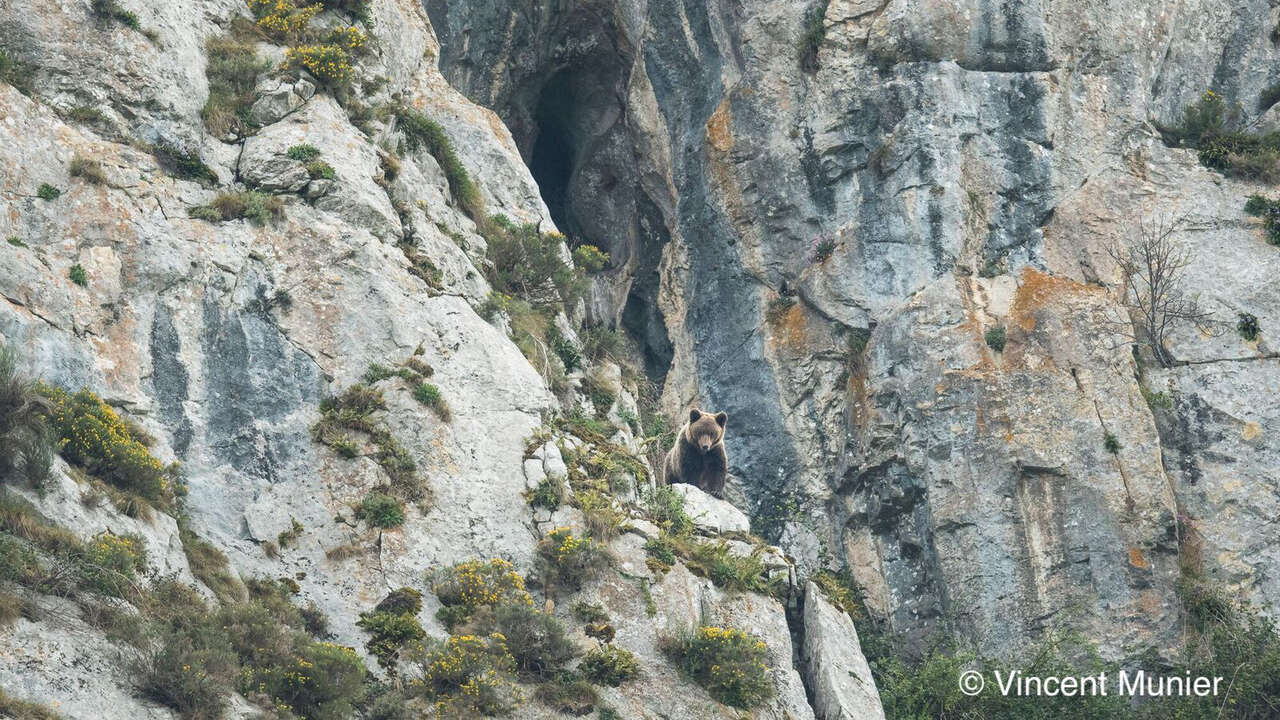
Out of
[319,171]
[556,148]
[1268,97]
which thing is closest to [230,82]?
[319,171]

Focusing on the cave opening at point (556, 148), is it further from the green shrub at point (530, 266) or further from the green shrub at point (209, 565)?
the green shrub at point (209, 565)

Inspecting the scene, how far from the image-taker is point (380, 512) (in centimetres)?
1753

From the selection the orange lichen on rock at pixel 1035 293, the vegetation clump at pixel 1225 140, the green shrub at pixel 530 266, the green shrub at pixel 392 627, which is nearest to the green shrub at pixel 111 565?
the green shrub at pixel 392 627

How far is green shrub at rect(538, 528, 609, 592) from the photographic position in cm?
1777

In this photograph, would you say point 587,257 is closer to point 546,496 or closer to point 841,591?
point 546,496

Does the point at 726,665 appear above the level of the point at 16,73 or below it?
below

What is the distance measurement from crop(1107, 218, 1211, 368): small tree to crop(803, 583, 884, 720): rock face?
926cm

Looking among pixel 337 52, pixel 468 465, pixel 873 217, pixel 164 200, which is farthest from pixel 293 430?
pixel 873 217

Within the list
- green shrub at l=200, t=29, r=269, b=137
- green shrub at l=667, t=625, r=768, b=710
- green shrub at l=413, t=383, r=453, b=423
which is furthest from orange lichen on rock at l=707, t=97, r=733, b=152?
green shrub at l=667, t=625, r=768, b=710

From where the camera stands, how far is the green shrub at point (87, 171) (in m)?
18.4

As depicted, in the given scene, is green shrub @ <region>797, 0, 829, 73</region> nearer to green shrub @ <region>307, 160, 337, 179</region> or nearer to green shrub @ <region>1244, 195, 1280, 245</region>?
green shrub @ <region>1244, 195, 1280, 245</region>

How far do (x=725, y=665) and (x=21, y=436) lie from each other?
933cm

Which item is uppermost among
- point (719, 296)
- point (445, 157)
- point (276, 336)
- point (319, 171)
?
point (445, 157)

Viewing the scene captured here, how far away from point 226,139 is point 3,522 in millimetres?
9755
